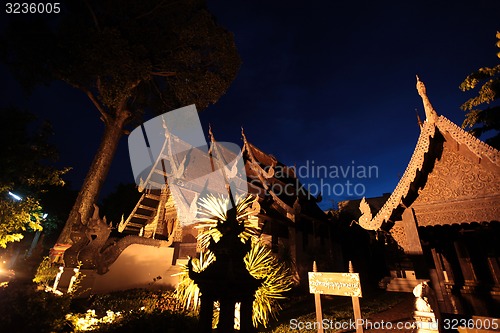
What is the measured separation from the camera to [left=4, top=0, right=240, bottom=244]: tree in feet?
44.7

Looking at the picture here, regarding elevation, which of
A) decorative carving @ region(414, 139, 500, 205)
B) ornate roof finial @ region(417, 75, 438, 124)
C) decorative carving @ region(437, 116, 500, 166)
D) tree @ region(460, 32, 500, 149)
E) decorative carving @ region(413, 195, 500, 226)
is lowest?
decorative carving @ region(413, 195, 500, 226)

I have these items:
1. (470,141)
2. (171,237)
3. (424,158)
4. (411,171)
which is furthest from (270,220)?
(470,141)

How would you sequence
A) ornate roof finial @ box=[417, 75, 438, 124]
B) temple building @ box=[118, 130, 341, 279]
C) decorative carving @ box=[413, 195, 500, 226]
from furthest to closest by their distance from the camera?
temple building @ box=[118, 130, 341, 279] < ornate roof finial @ box=[417, 75, 438, 124] < decorative carving @ box=[413, 195, 500, 226]

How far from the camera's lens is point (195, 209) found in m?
13.3

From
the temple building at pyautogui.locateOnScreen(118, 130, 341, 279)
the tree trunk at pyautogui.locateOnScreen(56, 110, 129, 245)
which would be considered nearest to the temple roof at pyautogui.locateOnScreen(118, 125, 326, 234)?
the temple building at pyautogui.locateOnScreen(118, 130, 341, 279)

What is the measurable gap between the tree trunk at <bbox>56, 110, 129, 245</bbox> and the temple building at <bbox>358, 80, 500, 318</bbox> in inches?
501

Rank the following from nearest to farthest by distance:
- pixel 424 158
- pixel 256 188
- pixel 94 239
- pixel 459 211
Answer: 1. pixel 459 211
2. pixel 424 158
3. pixel 94 239
4. pixel 256 188

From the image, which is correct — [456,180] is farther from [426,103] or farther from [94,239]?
[94,239]

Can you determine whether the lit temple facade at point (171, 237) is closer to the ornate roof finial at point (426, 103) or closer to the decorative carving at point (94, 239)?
the decorative carving at point (94, 239)

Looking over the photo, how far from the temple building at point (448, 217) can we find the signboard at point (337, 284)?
2.59 feet

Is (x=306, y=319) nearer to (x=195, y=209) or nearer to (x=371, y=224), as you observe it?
(x=371, y=224)

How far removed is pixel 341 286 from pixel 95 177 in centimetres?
1332

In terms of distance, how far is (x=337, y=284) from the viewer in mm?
5508

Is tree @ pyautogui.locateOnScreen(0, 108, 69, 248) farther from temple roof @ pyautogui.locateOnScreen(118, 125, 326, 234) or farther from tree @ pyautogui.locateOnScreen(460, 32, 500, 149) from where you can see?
tree @ pyautogui.locateOnScreen(460, 32, 500, 149)
